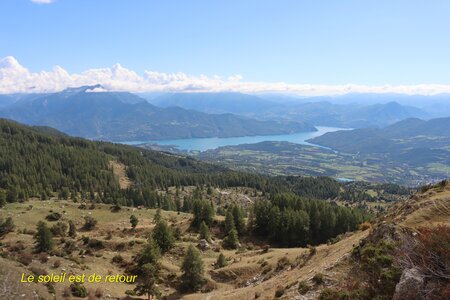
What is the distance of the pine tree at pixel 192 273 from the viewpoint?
154ft

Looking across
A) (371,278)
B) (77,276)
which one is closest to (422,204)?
(371,278)

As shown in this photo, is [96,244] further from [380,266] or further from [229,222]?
[380,266]

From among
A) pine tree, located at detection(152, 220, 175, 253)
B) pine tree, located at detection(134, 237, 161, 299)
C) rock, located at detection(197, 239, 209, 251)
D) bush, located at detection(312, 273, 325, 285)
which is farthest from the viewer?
rock, located at detection(197, 239, 209, 251)

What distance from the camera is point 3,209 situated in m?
91.9

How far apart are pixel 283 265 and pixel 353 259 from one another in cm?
1638

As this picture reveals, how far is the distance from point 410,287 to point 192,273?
106 ft

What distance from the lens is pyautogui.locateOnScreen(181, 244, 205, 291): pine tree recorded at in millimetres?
47000

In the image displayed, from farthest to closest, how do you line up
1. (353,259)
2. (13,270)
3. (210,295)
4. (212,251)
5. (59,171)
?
(59,171) < (212,251) < (210,295) < (13,270) < (353,259)

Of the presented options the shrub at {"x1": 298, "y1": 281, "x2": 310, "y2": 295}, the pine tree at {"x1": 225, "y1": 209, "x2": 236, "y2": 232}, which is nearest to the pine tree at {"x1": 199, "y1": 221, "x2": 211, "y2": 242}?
the pine tree at {"x1": 225, "y1": 209, "x2": 236, "y2": 232}

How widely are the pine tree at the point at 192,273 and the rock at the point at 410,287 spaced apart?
100 ft

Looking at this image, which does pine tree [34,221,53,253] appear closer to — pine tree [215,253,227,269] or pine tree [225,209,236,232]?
pine tree [215,253,227,269]

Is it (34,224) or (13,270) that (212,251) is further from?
(34,224)

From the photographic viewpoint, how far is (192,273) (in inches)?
1858

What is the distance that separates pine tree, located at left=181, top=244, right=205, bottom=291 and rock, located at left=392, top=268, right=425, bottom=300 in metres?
30.6
